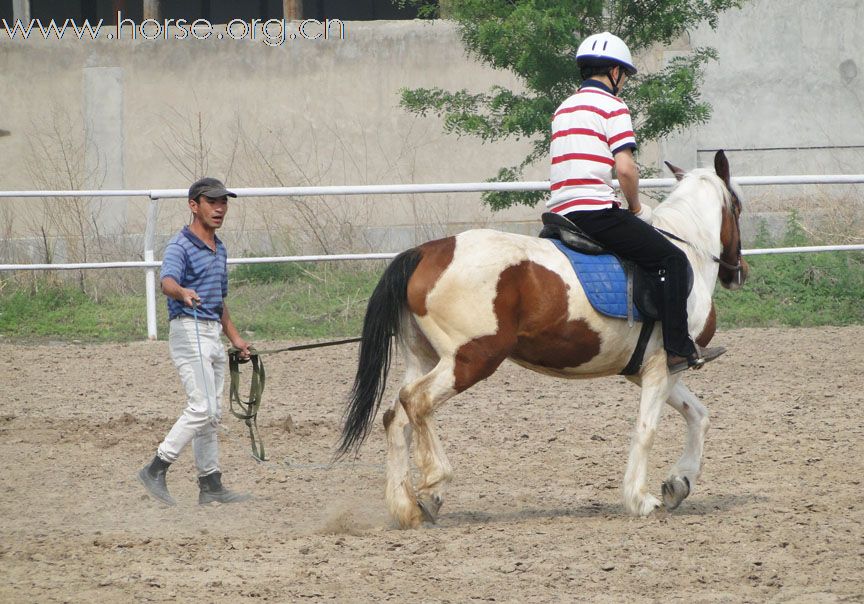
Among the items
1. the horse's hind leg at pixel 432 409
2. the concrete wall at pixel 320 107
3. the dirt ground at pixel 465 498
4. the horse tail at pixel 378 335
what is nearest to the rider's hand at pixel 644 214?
the horse's hind leg at pixel 432 409

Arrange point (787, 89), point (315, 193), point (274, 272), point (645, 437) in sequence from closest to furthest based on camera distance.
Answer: point (645, 437)
point (315, 193)
point (274, 272)
point (787, 89)

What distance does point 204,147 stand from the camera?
1647 cm

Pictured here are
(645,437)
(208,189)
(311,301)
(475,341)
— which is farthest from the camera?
(311,301)

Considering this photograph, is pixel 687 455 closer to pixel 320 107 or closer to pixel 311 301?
pixel 311 301

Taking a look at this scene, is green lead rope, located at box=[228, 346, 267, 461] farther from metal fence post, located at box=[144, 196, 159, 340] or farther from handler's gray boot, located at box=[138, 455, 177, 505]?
metal fence post, located at box=[144, 196, 159, 340]

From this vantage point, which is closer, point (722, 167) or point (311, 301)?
point (722, 167)

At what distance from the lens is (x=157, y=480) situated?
6.21 metres

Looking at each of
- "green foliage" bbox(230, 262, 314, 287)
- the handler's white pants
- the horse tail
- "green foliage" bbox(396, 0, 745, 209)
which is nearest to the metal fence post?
"green foliage" bbox(230, 262, 314, 287)

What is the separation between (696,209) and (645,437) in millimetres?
1326

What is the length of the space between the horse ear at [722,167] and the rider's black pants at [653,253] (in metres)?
0.84

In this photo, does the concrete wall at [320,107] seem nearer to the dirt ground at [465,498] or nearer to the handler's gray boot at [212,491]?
the dirt ground at [465,498]

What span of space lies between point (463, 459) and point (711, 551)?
2.54 meters

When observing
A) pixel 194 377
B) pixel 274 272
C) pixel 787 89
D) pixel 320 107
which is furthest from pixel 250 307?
pixel 787 89

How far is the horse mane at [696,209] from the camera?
6195 millimetres
